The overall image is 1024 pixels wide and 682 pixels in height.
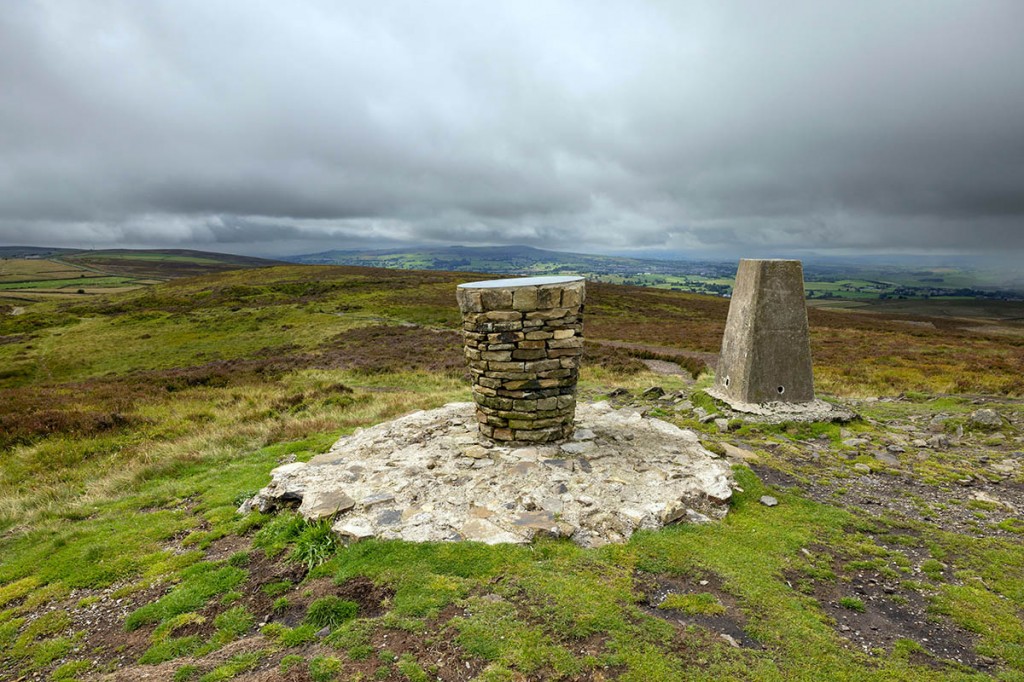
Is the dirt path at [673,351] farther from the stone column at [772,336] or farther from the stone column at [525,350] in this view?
the stone column at [525,350]

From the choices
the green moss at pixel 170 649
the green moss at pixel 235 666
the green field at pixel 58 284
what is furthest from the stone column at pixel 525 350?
the green field at pixel 58 284

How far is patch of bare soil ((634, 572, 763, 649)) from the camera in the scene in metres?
5.13

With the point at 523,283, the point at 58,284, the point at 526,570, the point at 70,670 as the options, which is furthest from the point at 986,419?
the point at 58,284

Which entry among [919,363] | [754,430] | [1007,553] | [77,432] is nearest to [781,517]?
[1007,553]

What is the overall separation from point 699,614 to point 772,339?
10.0 m

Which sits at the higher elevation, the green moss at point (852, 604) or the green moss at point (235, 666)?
the green moss at point (852, 604)

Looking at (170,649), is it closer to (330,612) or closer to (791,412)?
(330,612)

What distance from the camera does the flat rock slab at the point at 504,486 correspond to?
7230 millimetres

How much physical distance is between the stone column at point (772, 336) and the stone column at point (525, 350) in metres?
6.47

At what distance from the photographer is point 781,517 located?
787 centimetres

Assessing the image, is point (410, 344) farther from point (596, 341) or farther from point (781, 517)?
point (781, 517)

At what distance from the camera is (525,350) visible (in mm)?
9500

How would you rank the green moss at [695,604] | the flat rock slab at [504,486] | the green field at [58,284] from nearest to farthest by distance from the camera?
the green moss at [695,604]
the flat rock slab at [504,486]
the green field at [58,284]

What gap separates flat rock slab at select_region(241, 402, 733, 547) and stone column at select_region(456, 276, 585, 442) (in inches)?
26.8
